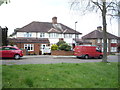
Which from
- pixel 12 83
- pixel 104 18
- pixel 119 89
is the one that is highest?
pixel 104 18

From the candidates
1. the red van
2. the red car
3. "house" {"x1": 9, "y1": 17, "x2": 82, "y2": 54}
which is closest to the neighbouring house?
"house" {"x1": 9, "y1": 17, "x2": 82, "y2": 54}

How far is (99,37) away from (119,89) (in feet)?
151

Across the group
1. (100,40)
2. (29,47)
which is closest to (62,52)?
(29,47)

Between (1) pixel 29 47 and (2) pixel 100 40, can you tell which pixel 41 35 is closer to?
(1) pixel 29 47

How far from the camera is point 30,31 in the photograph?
40.6m

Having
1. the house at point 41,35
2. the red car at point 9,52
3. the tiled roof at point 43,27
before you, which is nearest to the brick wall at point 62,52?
the house at point 41,35

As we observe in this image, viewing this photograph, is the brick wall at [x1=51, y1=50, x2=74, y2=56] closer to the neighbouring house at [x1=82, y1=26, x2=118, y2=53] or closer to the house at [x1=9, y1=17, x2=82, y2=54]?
the house at [x1=9, y1=17, x2=82, y2=54]

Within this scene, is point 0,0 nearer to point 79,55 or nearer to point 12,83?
point 12,83

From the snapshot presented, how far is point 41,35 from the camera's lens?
41.6 metres

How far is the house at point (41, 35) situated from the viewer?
36.3 m

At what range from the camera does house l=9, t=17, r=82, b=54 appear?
119 ft

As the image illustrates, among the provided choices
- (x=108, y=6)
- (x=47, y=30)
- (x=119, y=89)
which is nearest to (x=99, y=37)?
(x=47, y=30)

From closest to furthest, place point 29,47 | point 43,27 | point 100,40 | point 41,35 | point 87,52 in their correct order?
point 87,52 < point 29,47 < point 41,35 < point 43,27 < point 100,40

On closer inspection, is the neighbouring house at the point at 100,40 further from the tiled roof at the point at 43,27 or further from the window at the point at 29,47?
the window at the point at 29,47
